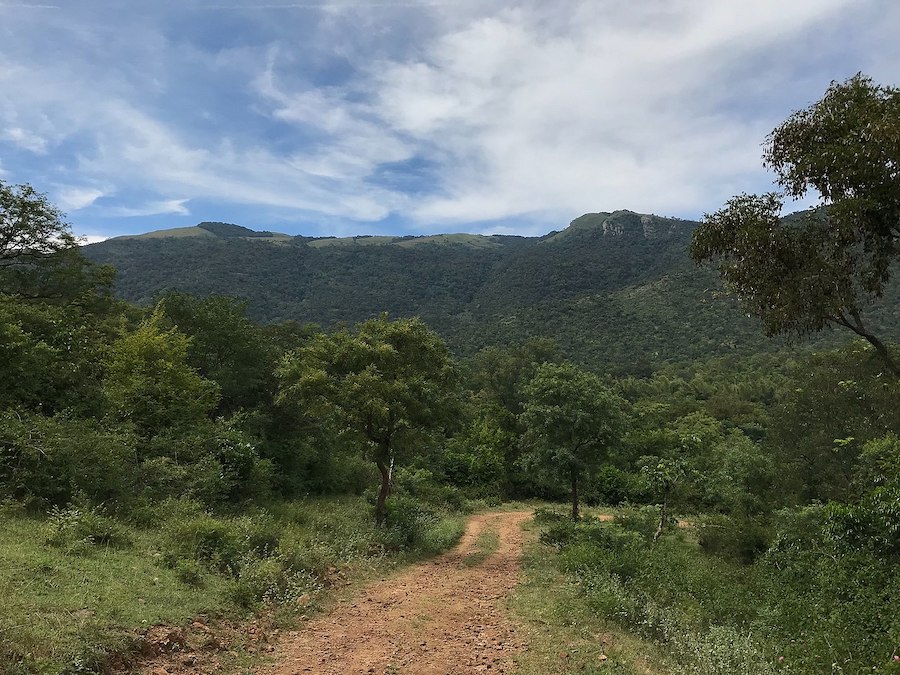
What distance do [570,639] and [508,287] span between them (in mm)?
138611

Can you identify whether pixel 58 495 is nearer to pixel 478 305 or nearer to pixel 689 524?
pixel 689 524

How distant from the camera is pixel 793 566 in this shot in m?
10.2

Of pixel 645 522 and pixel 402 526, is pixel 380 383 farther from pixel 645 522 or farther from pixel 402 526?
pixel 645 522

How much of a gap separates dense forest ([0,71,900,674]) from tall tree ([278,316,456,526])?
0.09 m

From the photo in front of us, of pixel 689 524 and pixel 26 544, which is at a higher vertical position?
pixel 26 544

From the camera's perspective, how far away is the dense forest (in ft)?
24.6

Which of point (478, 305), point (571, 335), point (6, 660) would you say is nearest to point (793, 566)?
point (6, 660)

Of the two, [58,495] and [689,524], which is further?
[689,524]

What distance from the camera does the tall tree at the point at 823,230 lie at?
24.7 feet

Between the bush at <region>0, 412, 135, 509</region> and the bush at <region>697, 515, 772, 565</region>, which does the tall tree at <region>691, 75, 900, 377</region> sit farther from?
the bush at <region>0, 412, 135, 509</region>

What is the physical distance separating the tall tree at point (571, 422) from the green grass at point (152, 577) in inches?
309

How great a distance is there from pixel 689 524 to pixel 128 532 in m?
22.2

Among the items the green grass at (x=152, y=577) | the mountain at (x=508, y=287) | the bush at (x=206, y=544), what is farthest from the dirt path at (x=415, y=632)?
the mountain at (x=508, y=287)

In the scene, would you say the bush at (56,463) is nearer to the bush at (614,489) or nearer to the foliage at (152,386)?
the foliage at (152,386)
